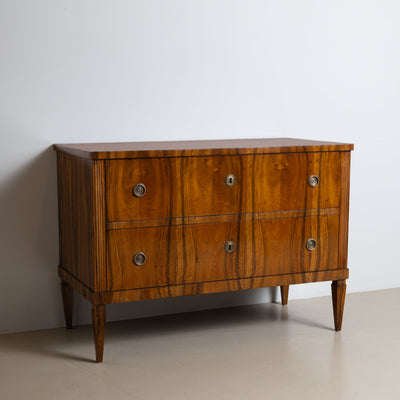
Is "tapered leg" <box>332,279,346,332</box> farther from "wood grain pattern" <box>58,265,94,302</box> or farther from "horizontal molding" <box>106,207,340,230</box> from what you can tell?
"wood grain pattern" <box>58,265,94,302</box>

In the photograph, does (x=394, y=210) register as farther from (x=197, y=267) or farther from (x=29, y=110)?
(x=29, y=110)

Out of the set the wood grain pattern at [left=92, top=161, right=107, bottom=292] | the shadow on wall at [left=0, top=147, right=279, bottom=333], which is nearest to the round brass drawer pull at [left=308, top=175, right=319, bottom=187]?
the wood grain pattern at [left=92, top=161, right=107, bottom=292]

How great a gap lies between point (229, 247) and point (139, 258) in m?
0.39

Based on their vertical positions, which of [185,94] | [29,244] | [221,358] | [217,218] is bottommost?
[221,358]

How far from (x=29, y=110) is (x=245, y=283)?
1.21m

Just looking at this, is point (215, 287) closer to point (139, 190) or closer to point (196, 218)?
point (196, 218)

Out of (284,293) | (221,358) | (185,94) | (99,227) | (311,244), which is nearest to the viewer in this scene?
(99,227)

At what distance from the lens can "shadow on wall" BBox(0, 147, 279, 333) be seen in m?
3.12

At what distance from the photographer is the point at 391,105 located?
153 inches

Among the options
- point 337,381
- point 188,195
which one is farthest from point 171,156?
point 337,381

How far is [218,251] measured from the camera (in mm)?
2936

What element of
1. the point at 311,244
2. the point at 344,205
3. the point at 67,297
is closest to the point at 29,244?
the point at 67,297

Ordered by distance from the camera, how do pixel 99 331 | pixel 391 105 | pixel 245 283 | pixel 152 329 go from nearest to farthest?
pixel 99 331, pixel 245 283, pixel 152 329, pixel 391 105

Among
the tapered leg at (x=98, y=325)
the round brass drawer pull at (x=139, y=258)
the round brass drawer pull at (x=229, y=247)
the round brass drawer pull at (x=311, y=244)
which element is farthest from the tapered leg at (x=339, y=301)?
the tapered leg at (x=98, y=325)
